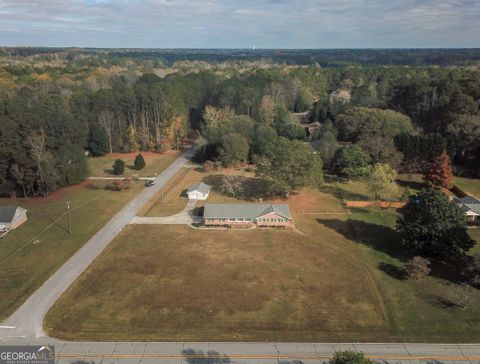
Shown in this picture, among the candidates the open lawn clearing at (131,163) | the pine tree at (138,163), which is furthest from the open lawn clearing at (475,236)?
the pine tree at (138,163)

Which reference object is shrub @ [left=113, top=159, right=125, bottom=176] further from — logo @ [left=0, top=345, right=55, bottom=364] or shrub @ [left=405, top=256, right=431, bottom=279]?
shrub @ [left=405, top=256, right=431, bottom=279]

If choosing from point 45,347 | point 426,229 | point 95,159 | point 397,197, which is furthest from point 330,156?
point 45,347

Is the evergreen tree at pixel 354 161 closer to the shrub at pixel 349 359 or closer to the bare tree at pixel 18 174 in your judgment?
the shrub at pixel 349 359

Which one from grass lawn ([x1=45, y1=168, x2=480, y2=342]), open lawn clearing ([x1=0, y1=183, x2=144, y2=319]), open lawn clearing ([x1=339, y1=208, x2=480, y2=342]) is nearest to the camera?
open lawn clearing ([x1=339, y1=208, x2=480, y2=342])

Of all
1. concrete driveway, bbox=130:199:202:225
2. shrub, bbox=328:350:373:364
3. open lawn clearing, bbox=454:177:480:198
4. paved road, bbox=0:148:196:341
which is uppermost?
shrub, bbox=328:350:373:364

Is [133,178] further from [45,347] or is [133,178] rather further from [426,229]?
[426,229]

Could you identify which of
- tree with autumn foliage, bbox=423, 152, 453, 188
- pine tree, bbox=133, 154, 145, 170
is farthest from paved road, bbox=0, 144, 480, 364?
pine tree, bbox=133, 154, 145, 170
